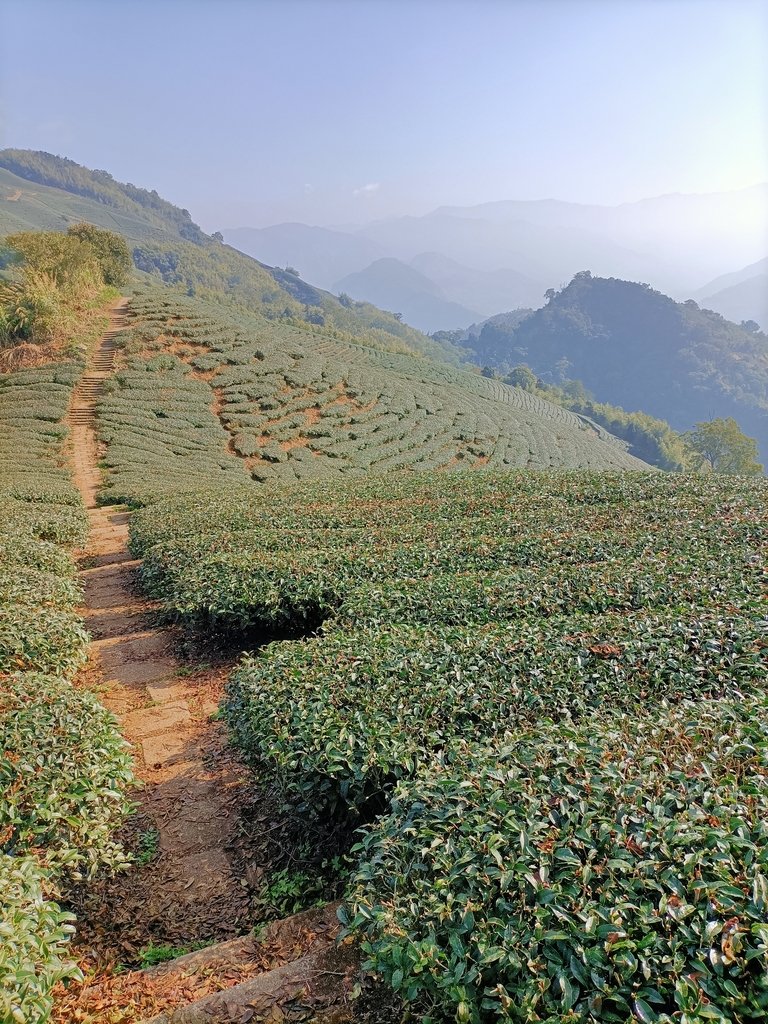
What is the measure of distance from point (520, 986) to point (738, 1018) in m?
0.87

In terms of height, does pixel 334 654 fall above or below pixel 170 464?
above

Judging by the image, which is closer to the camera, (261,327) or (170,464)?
(170,464)

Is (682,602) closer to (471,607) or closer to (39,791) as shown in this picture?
(471,607)

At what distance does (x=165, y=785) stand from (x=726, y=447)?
81120 mm

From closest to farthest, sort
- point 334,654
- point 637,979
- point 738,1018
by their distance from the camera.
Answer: point 738,1018
point 637,979
point 334,654

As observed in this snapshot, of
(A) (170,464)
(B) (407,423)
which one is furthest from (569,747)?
(B) (407,423)

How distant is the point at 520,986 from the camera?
2.62 metres

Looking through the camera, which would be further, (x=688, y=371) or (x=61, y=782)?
(x=688, y=371)

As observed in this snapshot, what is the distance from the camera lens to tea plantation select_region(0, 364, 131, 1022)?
3051 mm

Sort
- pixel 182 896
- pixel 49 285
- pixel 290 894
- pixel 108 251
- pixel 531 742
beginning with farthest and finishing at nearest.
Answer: pixel 108 251 → pixel 49 285 → pixel 182 896 → pixel 290 894 → pixel 531 742

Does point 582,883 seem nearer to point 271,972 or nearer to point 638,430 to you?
point 271,972

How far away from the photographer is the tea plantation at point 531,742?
8.67 ft

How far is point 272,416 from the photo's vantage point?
39.9 m

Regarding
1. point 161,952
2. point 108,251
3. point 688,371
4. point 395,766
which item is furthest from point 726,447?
point 688,371
